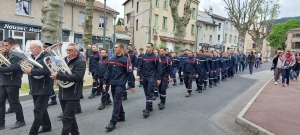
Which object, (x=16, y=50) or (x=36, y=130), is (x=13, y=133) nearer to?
(x=36, y=130)

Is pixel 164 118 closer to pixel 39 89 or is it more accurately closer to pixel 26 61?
pixel 39 89

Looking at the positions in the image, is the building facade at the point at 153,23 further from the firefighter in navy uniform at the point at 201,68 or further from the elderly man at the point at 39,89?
the elderly man at the point at 39,89

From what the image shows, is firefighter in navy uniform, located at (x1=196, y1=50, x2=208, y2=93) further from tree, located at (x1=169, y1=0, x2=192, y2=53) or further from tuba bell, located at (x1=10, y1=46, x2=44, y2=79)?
tree, located at (x1=169, y1=0, x2=192, y2=53)

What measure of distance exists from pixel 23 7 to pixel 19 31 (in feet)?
7.48

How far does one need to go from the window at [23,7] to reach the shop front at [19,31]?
3.97ft

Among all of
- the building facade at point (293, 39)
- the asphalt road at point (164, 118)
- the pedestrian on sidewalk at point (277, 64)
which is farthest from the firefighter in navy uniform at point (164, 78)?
the building facade at point (293, 39)

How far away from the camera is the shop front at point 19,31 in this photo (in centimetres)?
2032

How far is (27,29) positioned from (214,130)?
70.0 ft

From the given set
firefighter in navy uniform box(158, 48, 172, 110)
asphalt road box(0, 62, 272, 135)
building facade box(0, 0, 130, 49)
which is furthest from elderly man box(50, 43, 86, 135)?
building facade box(0, 0, 130, 49)

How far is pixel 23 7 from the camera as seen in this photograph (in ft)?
72.2

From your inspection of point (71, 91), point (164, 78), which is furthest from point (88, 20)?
point (71, 91)

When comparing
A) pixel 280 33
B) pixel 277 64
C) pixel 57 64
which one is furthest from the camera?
pixel 280 33

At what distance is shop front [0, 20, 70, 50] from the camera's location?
20.3 m

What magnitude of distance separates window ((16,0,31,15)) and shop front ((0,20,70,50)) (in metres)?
1.21
